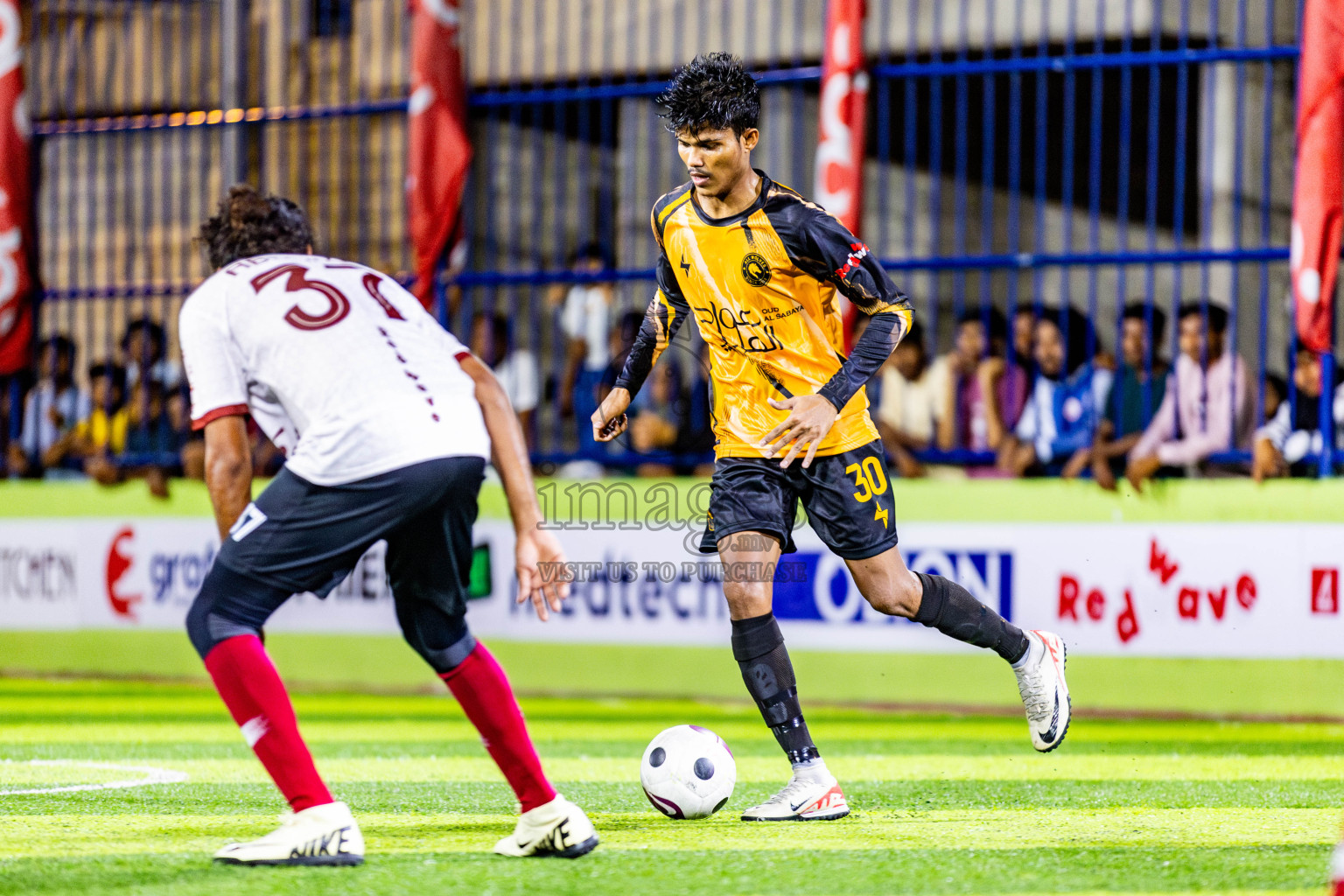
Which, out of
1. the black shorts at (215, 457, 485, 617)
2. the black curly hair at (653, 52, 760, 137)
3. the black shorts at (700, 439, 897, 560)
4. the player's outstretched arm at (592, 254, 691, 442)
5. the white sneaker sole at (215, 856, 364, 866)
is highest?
the black curly hair at (653, 52, 760, 137)

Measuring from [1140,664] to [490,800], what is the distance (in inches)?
158

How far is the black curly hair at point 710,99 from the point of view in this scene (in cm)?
495

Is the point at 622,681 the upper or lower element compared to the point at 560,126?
lower

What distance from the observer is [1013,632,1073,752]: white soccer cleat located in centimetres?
545

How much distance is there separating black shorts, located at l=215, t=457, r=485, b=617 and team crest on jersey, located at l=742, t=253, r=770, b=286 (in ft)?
4.60

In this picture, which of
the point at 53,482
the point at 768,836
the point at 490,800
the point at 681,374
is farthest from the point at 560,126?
the point at 768,836

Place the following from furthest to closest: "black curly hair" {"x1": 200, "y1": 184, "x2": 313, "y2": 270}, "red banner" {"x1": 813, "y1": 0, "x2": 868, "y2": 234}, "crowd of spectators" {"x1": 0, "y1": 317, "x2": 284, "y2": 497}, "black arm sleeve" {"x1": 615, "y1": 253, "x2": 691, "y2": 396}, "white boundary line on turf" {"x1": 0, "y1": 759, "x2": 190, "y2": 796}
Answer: "crowd of spectators" {"x1": 0, "y1": 317, "x2": 284, "y2": 497}
"red banner" {"x1": 813, "y1": 0, "x2": 868, "y2": 234}
"white boundary line on turf" {"x1": 0, "y1": 759, "x2": 190, "y2": 796}
"black arm sleeve" {"x1": 615, "y1": 253, "x2": 691, "y2": 396}
"black curly hair" {"x1": 200, "y1": 184, "x2": 313, "y2": 270}

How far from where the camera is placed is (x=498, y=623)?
9594 millimetres

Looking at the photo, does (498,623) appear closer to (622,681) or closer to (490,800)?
(622,681)

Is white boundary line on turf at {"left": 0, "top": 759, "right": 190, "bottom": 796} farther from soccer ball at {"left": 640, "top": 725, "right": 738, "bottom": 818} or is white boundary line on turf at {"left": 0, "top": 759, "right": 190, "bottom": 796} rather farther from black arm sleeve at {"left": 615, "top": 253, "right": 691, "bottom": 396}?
black arm sleeve at {"left": 615, "top": 253, "right": 691, "bottom": 396}

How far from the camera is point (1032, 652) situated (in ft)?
18.0

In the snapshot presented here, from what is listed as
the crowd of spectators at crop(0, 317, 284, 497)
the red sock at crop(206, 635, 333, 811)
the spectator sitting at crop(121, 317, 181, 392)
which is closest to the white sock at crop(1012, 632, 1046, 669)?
the red sock at crop(206, 635, 333, 811)

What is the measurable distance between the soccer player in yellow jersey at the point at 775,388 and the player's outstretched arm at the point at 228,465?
1489 millimetres

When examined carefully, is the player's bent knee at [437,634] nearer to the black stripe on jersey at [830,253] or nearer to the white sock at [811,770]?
the white sock at [811,770]
